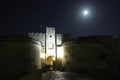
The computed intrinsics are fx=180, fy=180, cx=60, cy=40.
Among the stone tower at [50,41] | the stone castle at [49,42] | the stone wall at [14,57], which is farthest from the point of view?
the stone tower at [50,41]

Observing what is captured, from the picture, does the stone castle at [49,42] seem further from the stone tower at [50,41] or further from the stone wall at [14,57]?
the stone wall at [14,57]

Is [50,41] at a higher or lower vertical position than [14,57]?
higher

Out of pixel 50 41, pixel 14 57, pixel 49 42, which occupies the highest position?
pixel 50 41

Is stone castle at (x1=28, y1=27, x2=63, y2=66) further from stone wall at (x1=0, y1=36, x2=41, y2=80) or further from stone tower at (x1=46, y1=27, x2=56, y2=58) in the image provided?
stone wall at (x1=0, y1=36, x2=41, y2=80)

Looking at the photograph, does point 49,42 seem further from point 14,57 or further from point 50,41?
point 14,57

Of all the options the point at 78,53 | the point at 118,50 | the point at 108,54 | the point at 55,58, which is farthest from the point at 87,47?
the point at 55,58

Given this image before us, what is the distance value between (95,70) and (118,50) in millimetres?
5272

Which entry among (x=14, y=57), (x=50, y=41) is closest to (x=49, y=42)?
(x=50, y=41)

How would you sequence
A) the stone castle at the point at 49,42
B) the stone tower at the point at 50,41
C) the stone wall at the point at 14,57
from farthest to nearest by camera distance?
the stone tower at the point at 50,41 < the stone castle at the point at 49,42 < the stone wall at the point at 14,57

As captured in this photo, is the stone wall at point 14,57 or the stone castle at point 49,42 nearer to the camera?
the stone wall at point 14,57

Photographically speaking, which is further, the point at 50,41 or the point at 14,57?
the point at 50,41

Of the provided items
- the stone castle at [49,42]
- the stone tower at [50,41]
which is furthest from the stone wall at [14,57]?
the stone tower at [50,41]

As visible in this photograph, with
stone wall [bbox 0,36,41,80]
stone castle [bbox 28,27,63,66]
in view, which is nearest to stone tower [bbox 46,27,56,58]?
stone castle [bbox 28,27,63,66]

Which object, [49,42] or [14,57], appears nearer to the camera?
[14,57]
